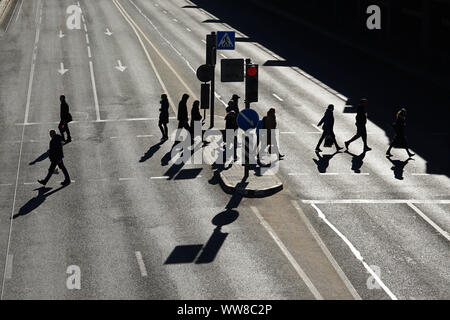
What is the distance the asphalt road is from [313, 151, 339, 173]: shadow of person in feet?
0.35

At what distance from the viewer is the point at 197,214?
24.8 metres

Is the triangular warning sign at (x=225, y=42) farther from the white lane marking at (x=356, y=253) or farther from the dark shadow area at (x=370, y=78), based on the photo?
the white lane marking at (x=356, y=253)

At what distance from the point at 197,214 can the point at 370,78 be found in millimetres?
22998

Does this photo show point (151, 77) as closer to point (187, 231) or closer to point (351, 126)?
point (351, 126)

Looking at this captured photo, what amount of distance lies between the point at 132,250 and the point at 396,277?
6282 millimetres

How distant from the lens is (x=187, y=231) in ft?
76.6

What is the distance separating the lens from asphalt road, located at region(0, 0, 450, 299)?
2005 centimetres

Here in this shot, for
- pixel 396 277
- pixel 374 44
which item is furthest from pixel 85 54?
pixel 396 277

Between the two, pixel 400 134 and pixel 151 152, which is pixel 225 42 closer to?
pixel 151 152

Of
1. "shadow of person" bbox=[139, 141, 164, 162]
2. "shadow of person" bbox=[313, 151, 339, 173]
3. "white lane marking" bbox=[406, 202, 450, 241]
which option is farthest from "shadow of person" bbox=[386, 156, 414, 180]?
"shadow of person" bbox=[139, 141, 164, 162]

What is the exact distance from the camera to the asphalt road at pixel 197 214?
65.8ft

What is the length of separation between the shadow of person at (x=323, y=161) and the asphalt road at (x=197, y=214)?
11 cm

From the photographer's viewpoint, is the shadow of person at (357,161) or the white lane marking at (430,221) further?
the shadow of person at (357,161)

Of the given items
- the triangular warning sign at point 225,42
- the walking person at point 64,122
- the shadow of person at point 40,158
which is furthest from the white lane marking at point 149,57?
the shadow of person at point 40,158
